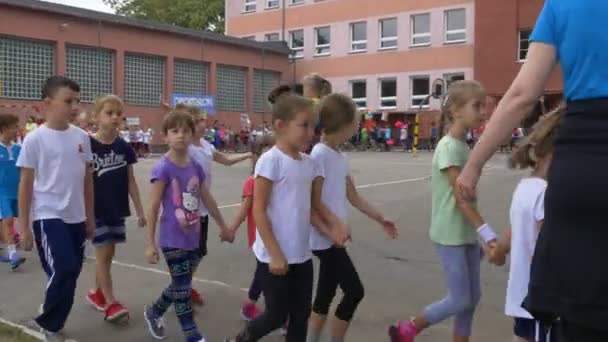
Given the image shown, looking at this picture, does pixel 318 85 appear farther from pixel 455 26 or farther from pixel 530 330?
pixel 455 26

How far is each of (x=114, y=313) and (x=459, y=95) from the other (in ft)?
10.2

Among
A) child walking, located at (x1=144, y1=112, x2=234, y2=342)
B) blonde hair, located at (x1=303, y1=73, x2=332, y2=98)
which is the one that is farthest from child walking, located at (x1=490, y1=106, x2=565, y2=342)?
blonde hair, located at (x1=303, y1=73, x2=332, y2=98)

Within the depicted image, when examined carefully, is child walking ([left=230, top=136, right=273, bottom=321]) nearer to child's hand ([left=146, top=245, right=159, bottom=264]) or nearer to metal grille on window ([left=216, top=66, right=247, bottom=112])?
child's hand ([left=146, top=245, right=159, bottom=264])

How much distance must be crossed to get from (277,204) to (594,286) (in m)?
2.08

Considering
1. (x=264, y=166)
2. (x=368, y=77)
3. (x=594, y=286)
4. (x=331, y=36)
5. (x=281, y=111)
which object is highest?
(x=331, y=36)

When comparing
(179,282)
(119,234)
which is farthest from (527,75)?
(119,234)

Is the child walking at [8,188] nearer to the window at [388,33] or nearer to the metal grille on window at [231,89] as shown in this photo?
the metal grille on window at [231,89]

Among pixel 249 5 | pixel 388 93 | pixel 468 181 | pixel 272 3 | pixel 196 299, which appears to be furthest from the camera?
pixel 249 5

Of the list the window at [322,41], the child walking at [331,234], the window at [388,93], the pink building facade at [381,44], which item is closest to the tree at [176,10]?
the pink building facade at [381,44]

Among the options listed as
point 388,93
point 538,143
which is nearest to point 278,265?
point 538,143

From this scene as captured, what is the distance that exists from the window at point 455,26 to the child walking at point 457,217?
39030 millimetres

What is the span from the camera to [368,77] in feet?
151

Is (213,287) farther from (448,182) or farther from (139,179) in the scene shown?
(139,179)

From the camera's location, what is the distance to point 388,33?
149 ft
